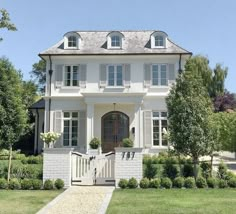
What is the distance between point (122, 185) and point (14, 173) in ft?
16.0

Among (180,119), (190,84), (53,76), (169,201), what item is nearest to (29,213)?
(169,201)

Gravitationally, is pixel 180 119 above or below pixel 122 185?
above

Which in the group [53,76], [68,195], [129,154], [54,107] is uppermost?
[53,76]

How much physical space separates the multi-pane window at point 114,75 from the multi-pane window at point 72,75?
2241 mm

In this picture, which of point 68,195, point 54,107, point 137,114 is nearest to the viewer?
point 68,195

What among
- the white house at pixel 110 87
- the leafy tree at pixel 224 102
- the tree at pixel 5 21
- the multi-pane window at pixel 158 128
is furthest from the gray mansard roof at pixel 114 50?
the leafy tree at pixel 224 102

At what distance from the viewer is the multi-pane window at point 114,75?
23.4 metres

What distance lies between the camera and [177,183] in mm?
12812

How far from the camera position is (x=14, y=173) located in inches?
569

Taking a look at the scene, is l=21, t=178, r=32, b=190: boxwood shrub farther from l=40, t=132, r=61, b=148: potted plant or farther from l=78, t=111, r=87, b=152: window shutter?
l=78, t=111, r=87, b=152: window shutter

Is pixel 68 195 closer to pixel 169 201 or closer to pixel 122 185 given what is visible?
pixel 122 185

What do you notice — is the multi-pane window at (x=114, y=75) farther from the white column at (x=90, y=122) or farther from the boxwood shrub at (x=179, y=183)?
the boxwood shrub at (x=179, y=183)

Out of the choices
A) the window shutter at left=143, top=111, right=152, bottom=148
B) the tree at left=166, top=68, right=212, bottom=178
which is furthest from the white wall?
the tree at left=166, top=68, right=212, bottom=178

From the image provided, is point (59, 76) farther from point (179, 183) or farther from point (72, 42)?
point (179, 183)
